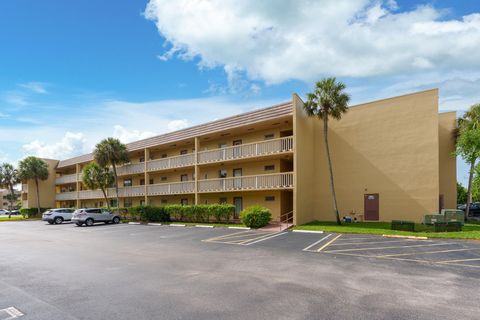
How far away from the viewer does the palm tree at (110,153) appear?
33438 millimetres

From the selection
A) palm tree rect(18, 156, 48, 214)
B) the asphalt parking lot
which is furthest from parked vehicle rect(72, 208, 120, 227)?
palm tree rect(18, 156, 48, 214)

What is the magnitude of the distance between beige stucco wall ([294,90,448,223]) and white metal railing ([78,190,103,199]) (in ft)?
96.7

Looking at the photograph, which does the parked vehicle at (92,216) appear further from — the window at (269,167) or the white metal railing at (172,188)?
the window at (269,167)

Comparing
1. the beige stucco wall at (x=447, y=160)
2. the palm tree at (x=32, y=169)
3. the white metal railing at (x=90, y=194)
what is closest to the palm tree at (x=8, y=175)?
the palm tree at (x=32, y=169)

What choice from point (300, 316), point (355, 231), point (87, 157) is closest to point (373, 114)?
point (355, 231)

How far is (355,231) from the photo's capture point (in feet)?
57.1

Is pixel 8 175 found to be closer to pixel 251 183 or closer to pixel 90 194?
pixel 90 194

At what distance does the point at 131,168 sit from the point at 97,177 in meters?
4.95

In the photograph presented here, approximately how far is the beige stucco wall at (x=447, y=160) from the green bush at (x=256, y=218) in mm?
15644

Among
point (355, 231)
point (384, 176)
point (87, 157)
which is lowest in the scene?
point (355, 231)

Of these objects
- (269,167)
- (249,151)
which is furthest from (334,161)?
(249,151)

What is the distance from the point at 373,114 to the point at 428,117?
3798 millimetres

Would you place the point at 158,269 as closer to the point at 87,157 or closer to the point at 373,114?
the point at 373,114

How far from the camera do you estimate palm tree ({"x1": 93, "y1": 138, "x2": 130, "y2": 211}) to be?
33438mm
